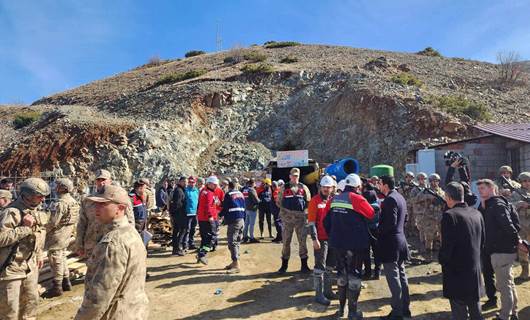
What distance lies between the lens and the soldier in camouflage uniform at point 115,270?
2.45 metres

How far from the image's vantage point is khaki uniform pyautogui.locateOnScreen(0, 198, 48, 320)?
389cm

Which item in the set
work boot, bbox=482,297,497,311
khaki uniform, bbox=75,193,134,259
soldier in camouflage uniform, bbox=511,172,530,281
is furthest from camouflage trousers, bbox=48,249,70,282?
soldier in camouflage uniform, bbox=511,172,530,281

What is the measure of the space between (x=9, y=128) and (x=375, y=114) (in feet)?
92.9

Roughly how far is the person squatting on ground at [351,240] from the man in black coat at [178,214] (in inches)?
186

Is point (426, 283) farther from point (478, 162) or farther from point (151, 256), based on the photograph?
point (478, 162)

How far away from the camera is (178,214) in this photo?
909 centimetres

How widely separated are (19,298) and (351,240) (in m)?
3.92

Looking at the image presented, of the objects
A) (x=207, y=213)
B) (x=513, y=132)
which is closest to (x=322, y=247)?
(x=207, y=213)

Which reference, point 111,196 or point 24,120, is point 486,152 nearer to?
point 111,196

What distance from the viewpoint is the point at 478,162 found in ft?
44.9

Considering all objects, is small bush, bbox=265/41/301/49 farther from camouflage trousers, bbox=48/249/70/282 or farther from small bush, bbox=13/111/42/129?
camouflage trousers, bbox=48/249/70/282

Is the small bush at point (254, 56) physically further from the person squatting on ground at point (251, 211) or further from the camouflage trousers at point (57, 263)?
the camouflage trousers at point (57, 263)

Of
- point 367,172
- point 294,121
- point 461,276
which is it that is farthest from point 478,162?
point 294,121

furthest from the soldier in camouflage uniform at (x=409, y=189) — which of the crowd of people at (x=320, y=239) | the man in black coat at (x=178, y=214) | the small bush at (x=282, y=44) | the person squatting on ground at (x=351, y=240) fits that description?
the small bush at (x=282, y=44)
